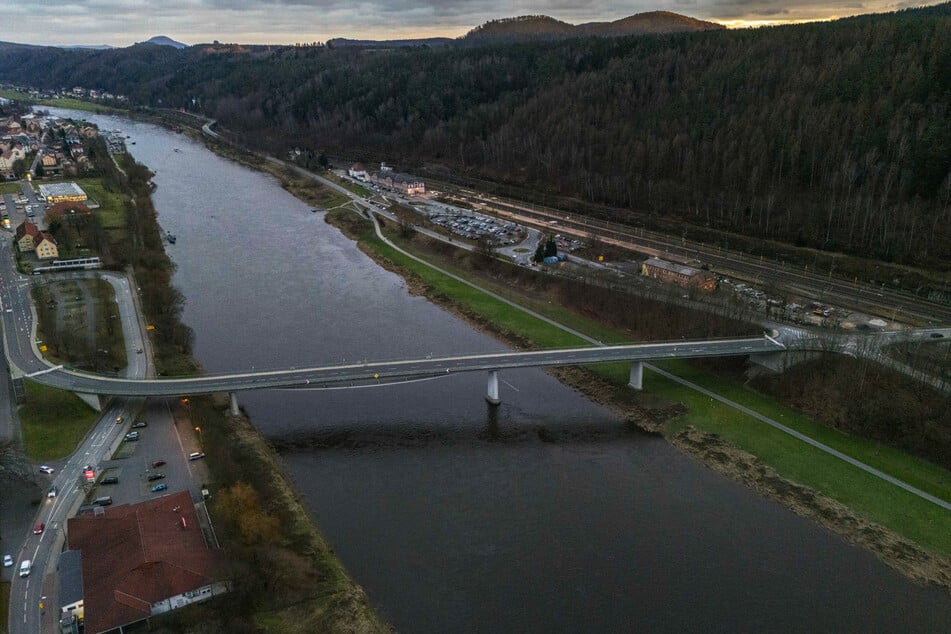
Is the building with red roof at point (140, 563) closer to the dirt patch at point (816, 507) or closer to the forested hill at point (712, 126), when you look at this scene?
the dirt patch at point (816, 507)

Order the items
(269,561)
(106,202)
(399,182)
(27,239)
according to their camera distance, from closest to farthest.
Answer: (269,561) < (27,239) < (106,202) < (399,182)

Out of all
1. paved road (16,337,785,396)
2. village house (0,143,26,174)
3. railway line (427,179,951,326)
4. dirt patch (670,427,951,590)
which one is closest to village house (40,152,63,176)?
village house (0,143,26,174)

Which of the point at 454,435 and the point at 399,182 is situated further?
the point at 399,182

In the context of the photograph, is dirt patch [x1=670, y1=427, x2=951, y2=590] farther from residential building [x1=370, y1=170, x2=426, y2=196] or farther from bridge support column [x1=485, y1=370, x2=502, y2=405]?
residential building [x1=370, y1=170, x2=426, y2=196]

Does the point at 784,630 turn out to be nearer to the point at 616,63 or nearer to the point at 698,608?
the point at 698,608

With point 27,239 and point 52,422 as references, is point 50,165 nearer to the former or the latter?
point 27,239

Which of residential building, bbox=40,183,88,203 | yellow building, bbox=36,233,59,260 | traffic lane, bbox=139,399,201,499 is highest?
residential building, bbox=40,183,88,203

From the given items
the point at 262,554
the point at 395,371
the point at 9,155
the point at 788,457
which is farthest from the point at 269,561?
the point at 9,155
